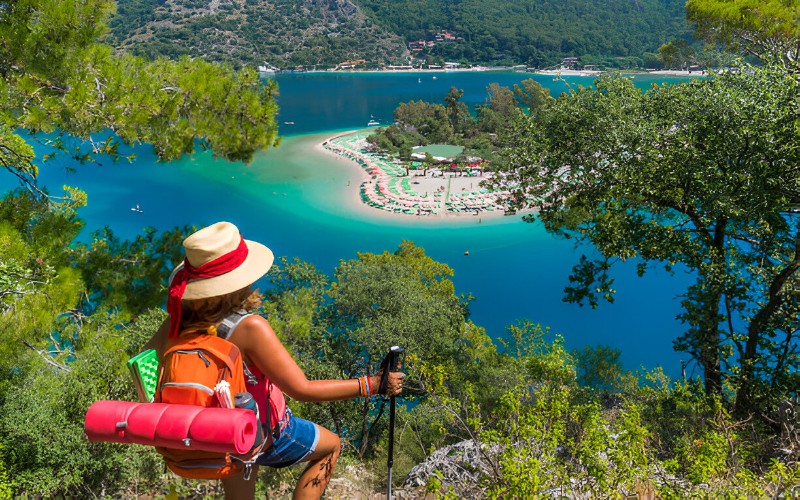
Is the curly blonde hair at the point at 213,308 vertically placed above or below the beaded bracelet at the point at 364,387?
above

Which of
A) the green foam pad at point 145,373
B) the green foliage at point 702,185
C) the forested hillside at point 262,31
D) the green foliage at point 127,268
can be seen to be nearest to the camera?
the green foam pad at point 145,373

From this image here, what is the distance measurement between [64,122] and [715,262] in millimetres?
5855

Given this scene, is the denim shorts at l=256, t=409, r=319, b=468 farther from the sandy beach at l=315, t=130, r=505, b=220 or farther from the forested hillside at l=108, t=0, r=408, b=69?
the forested hillside at l=108, t=0, r=408, b=69

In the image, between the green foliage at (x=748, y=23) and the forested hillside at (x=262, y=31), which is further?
the forested hillside at (x=262, y=31)

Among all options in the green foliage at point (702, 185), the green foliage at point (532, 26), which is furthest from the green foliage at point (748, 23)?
the green foliage at point (532, 26)

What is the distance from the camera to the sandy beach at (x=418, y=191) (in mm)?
32062

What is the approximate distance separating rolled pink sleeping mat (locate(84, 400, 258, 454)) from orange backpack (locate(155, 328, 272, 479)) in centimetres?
5

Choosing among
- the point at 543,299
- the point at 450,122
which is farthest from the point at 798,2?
the point at 450,122

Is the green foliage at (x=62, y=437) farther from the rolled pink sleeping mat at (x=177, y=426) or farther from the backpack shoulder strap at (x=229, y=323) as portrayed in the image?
the backpack shoulder strap at (x=229, y=323)

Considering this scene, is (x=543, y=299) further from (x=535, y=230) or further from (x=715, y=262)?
(x=715, y=262)

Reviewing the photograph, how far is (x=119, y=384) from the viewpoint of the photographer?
407 cm

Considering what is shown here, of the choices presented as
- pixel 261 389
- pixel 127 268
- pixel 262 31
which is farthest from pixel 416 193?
pixel 262 31

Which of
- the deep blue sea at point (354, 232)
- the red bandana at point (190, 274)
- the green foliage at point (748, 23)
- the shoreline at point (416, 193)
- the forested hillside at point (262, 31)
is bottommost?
the deep blue sea at point (354, 232)

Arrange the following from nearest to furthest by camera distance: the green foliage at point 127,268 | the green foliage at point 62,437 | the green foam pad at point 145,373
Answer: the green foam pad at point 145,373
the green foliage at point 62,437
the green foliage at point 127,268
